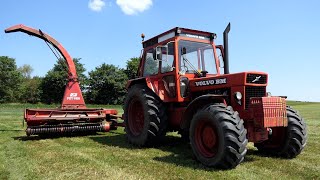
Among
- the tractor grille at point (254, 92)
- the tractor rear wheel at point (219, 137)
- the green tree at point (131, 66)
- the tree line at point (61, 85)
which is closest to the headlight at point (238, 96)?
the tractor grille at point (254, 92)

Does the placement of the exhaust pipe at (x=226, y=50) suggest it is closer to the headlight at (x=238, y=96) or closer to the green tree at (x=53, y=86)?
the headlight at (x=238, y=96)

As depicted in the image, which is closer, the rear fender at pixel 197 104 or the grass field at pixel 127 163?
the grass field at pixel 127 163

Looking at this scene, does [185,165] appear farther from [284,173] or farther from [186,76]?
[186,76]

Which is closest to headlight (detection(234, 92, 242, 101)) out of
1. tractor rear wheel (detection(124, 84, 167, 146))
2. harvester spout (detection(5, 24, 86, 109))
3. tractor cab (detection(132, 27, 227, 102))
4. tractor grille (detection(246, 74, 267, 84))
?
tractor grille (detection(246, 74, 267, 84))

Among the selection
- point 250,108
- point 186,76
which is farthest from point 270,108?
point 186,76

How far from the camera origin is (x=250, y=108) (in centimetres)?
649

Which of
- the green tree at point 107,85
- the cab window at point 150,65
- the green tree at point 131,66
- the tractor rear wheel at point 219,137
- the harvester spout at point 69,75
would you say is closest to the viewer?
the tractor rear wheel at point 219,137

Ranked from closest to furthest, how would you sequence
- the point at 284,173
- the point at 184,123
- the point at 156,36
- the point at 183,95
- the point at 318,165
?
the point at 284,173
the point at 318,165
the point at 184,123
the point at 183,95
the point at 156,36

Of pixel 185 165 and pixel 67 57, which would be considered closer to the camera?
pixel 185 165

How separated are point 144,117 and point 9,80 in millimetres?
70214

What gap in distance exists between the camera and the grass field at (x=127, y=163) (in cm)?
558

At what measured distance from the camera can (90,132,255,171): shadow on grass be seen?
6.49 meters

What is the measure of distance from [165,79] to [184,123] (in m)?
1.58

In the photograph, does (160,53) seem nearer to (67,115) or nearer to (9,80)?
(67,115)
